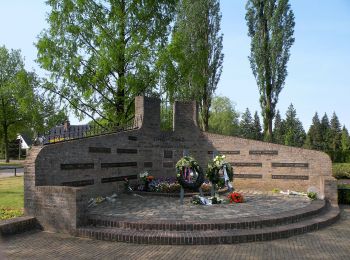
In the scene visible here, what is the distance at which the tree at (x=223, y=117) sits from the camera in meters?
65.4

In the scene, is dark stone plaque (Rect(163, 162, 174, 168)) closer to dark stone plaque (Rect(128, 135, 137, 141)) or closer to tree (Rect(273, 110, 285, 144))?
dark stone plaque (Rect(128, 135, 137, 141))

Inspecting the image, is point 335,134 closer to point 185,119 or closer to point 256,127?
point 256,127

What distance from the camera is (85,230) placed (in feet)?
30.8

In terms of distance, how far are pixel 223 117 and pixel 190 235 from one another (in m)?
57.7

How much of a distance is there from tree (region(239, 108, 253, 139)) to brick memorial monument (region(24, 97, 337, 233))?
7334 centimetres

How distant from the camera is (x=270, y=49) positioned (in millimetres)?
29812

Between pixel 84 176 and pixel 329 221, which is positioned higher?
pixel 84 176

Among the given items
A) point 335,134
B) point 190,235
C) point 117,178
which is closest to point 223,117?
point 335,134

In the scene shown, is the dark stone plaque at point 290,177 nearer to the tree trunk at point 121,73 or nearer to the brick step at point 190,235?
the brick step at point 190,235

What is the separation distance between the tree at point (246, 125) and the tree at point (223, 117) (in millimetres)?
20999

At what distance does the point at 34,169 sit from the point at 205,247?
5434 mm

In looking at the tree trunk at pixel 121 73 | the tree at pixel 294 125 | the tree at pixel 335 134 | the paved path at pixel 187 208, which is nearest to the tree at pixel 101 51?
the tree trunk at pixel 121 73

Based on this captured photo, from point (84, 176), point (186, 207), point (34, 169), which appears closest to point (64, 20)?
point (84, 176)

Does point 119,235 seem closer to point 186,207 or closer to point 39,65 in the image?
point 186,207
